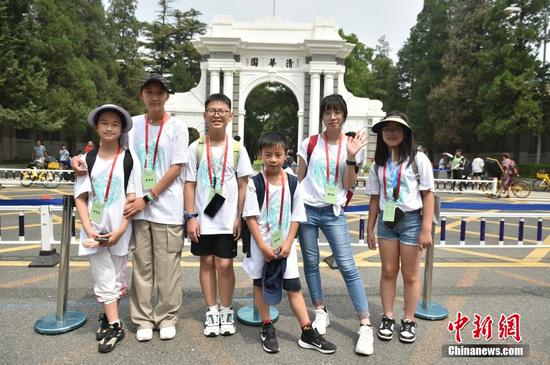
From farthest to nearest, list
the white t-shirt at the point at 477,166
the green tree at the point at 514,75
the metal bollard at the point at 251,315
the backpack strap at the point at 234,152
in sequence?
the green tree at the point at 514,75 < the white t-shirt at the point at 477,166 < the metal bollard at the point at 251,315 < the backpack strap at the point at 234,152

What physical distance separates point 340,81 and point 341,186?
22.8 metres

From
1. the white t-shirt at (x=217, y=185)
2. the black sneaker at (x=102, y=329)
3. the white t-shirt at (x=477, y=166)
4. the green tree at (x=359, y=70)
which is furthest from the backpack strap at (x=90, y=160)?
the green tree at (x=359, y=70)

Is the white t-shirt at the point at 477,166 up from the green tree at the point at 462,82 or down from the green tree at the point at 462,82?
down

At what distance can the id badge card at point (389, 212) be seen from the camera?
311 centimetres

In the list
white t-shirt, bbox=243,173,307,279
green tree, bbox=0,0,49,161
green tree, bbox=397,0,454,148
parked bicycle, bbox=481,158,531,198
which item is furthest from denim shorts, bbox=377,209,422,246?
green tree, bbox=397,0,454,148

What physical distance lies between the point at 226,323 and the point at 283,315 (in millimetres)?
642

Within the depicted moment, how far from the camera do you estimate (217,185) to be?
314 cm

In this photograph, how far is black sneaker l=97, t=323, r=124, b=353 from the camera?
9.49 feet

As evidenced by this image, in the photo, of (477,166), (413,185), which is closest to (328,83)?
(477,166)

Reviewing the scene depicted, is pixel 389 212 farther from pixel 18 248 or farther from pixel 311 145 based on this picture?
pixel 18 248

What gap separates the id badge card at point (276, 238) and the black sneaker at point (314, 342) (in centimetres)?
66

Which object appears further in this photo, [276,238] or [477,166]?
[477,166]

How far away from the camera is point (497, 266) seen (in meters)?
5.40

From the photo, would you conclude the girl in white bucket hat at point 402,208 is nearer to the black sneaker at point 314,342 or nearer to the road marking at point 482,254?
the black sneaker at point 314,342
